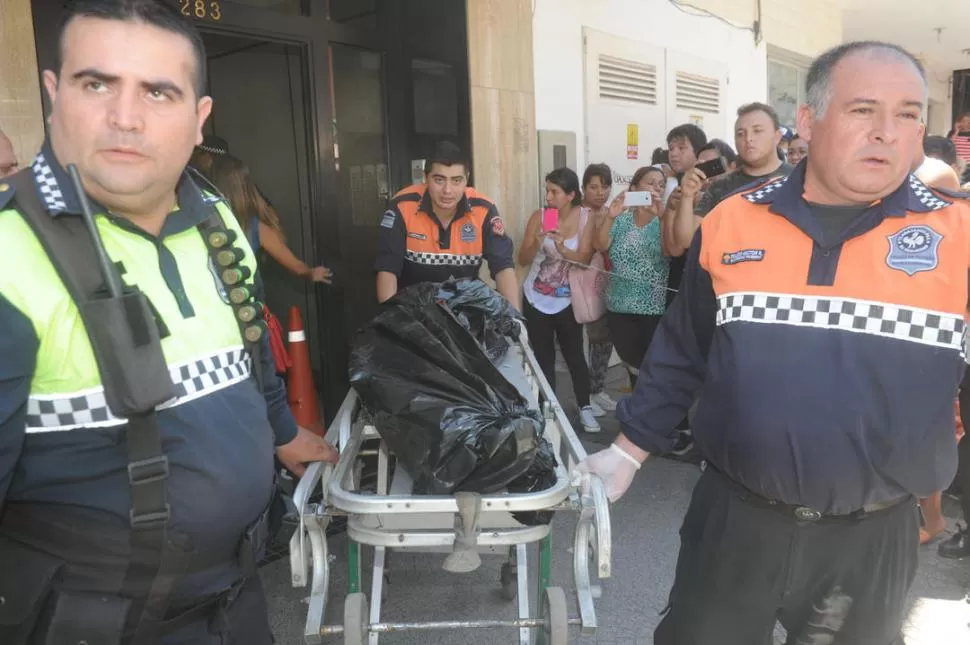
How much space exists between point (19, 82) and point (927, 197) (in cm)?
352

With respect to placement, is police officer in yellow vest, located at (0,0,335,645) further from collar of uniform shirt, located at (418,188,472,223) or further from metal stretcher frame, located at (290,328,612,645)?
collar of uniform shirt, located at (418,188,472,223)

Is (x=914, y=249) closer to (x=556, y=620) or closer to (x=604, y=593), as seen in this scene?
(x=556, y=620)

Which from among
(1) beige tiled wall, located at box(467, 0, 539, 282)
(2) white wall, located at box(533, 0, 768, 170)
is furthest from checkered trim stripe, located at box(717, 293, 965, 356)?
(2) white wall, located at box(533, 0, 768, 170)

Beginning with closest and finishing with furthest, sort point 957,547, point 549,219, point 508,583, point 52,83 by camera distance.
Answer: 1. point 52,83
2. point 508,583
3. point 957,547
4. point 549,219

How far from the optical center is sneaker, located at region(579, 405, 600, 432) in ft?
16.8

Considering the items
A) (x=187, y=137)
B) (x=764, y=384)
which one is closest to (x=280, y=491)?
(x=187, y=137)

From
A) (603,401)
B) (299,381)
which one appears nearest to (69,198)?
(299,381)

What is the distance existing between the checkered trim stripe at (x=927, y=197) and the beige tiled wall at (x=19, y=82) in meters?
3.43

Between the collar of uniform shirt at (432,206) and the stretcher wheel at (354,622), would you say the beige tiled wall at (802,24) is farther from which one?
the stretcher wheel at (354,622)

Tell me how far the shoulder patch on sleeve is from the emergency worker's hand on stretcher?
3.29 ft

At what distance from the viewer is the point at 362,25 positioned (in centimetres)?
482

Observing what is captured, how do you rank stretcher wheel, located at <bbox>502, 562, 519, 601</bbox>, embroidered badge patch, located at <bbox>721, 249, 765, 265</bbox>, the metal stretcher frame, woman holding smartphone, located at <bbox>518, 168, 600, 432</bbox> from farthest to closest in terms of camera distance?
woman holding smartphone, located at <bbox>518, 168, 600, 432</bbox>, stretcher wheel, located at <bbox>502, 562, 519, 601</bbox>, the metal stretcher frame, embroidered badge patch, located at <bbox>721, 249, 765, 265</bbox>

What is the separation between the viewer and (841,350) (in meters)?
1.63

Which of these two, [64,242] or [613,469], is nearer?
[64,242]
